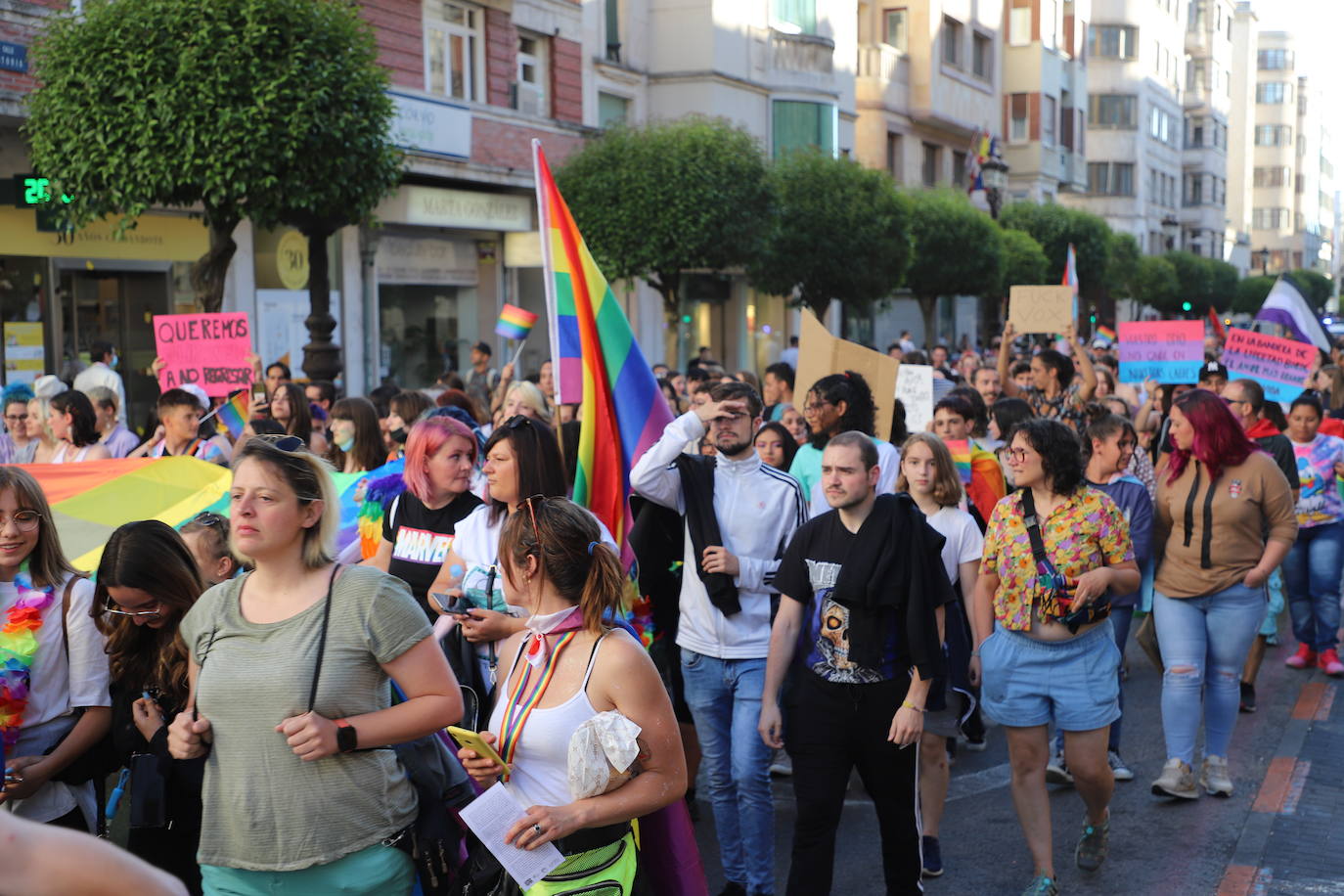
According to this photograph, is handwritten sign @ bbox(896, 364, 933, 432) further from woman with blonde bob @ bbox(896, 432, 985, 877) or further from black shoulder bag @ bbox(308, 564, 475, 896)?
black shoulder bag @ bbox(308, 564, 475, 896)

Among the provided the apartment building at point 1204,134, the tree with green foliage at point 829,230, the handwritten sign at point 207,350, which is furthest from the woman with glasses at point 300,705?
the apartment building at point 1204,134

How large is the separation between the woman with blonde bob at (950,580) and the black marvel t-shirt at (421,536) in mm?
1826

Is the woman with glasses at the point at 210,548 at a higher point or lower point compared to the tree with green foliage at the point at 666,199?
lower

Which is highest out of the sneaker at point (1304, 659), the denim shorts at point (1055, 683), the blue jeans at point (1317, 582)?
the denim shorts at point (1055, 683)

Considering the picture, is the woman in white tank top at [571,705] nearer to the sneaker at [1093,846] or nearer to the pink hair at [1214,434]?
the sneaker at [1093,846]

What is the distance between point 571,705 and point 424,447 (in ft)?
6.83

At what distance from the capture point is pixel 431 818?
3.52m

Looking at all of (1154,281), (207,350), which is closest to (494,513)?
(207,350)

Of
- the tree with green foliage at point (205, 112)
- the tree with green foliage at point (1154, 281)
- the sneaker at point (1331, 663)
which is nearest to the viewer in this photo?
the sneaker at point (1331, 663)

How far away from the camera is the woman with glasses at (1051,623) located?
17.5ft

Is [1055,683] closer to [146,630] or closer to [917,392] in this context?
[146,630]

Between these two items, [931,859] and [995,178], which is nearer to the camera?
[931,859]

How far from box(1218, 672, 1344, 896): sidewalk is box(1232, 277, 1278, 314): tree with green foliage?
222 ft

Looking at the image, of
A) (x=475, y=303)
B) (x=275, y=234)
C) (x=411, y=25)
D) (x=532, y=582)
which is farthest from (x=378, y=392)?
(x=475, y=303)
